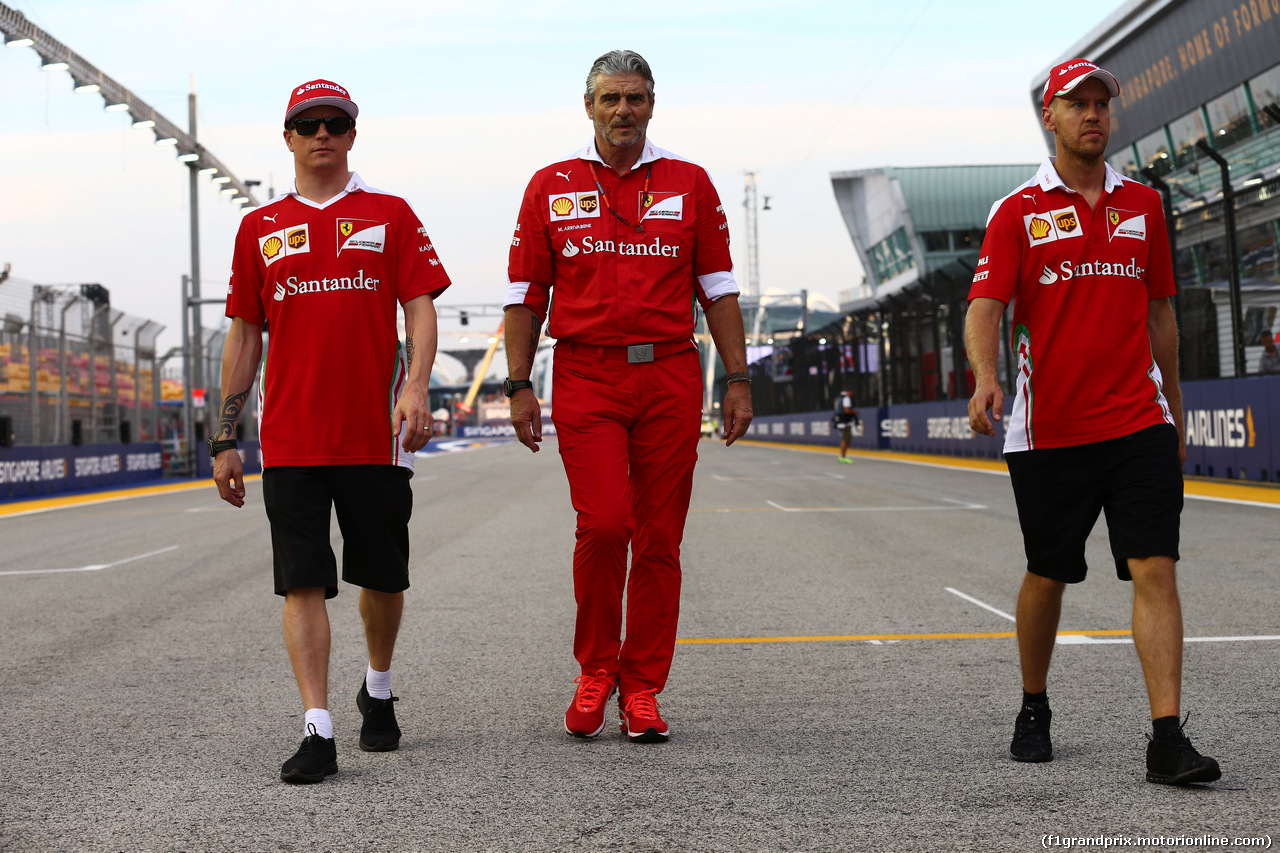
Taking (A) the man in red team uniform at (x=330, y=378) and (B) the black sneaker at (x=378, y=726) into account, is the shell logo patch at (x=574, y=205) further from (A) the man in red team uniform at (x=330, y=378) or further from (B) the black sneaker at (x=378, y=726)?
(B) the black sneaker at (x=378, y=726)

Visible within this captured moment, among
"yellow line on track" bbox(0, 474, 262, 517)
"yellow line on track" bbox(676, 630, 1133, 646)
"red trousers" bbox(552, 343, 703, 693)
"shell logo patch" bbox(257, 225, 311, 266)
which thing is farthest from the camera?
"yellow line on track" bbox(0, 474, 262, 517)

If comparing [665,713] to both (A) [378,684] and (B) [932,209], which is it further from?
(B) [932,209]

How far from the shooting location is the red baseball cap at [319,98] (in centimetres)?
391

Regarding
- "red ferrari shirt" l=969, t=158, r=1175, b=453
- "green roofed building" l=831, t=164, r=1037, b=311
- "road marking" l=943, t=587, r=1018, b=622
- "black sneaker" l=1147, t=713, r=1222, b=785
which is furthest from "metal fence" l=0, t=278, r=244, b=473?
"green roofed building" l=831, t=164, r=1037, b=311

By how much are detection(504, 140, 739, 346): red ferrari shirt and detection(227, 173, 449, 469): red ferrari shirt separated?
45 cm

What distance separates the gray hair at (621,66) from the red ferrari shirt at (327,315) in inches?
31.8

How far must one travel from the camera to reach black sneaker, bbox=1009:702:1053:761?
144 inches

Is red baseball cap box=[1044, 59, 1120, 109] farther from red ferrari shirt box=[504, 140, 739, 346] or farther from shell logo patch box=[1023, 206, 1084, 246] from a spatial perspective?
red ferrari shirt box=[504, 140, 739, 346]

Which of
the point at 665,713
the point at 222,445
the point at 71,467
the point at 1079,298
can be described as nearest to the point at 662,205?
the point at 1079,298

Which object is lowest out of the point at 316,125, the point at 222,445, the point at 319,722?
the point at 319,722

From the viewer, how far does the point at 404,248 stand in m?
4.00

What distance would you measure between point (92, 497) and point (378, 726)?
19062 millimetres

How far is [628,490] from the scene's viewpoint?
4.12 metres

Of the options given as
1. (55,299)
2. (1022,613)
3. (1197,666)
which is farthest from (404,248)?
(55,299)
